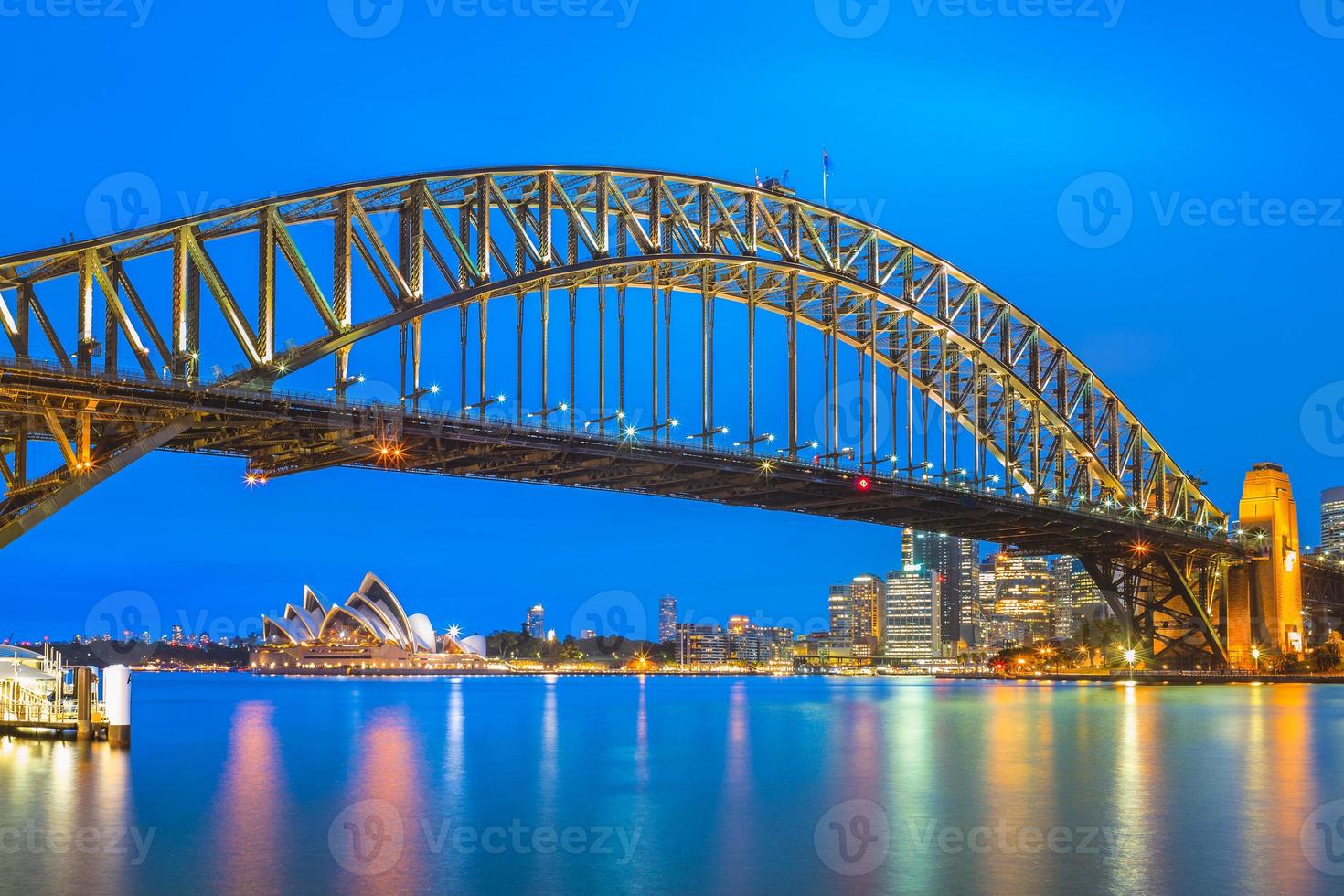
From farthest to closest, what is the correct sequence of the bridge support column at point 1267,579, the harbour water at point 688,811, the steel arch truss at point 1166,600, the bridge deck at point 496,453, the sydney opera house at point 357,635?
1. the sydney opera house at point 357,635
2. the bridge support column at point 1267,579
3. the steel arch truss at point 1166,600
4. the bridge deck at point 496,453
5. the harbour water at point 688,811

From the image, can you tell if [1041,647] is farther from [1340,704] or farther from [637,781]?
[637,781]

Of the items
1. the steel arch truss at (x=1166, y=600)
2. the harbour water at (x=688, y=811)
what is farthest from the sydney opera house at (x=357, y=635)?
the harbour water at (x=688, y=811)

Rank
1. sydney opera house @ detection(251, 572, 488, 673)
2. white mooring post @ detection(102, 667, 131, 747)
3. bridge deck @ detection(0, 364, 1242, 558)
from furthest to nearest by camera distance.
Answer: sydney opera house @ detection(251, 572, 488, 673) < bridge deck @ detection(0, 364, 1242, 558) < white mooring post @ detection(102, 667, 131, 747)

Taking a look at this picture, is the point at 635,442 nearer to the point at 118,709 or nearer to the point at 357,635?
the point at 118,709

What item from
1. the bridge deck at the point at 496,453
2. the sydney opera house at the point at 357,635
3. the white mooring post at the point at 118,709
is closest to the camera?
the white mooring post at the point at 118,709

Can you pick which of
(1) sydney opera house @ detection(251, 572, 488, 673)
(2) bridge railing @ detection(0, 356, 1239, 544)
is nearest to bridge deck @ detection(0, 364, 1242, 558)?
(2) bridge railing @ detection(0, 356, 1239, 544)

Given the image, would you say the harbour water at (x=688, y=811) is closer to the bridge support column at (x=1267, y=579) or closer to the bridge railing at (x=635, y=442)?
the bridge railing at (x=635, y=442)

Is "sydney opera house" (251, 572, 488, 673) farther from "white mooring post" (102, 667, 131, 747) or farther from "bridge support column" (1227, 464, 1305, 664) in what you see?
"white mooring post" (102, 667, 131, 747)

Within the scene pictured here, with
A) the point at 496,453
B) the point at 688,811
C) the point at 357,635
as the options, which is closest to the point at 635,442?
the point at 496,453
